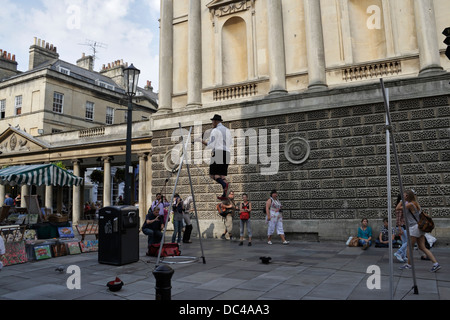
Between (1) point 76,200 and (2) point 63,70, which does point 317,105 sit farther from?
(2) point 63,70

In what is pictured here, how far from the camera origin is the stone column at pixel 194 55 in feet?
52.4

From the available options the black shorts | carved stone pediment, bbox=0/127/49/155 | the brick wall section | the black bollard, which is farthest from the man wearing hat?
carved stone pediment, bbox=0/127/49/155

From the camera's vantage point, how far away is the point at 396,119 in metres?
12.0

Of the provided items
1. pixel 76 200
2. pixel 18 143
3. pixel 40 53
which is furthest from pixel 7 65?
pixel 76 200

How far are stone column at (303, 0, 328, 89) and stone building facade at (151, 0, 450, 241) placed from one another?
0.14 feet

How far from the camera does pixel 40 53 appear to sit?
37.7m

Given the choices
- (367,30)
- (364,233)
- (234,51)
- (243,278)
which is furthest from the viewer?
(234,51)

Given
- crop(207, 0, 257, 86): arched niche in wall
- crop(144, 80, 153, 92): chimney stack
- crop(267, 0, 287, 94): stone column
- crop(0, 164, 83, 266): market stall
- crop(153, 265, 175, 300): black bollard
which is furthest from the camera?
crop(144, 80, 153, 92): chimney stack

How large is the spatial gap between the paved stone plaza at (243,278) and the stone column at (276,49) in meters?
7.28

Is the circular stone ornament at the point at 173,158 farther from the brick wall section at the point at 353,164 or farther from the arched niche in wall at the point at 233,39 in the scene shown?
the arched niche in wall at the point at 233,39

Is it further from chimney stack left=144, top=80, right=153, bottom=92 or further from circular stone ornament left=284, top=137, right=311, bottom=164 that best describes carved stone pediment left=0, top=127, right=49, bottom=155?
chimney stack left=144, top=80, right=153, bottom=92

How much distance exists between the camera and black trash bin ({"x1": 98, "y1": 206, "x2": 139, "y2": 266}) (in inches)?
327

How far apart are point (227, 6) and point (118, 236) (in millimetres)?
12235
